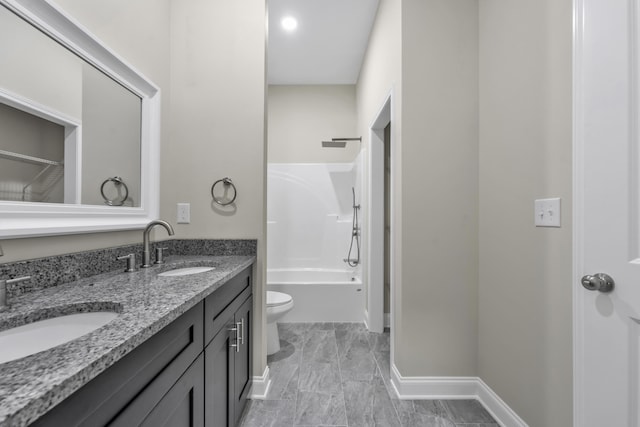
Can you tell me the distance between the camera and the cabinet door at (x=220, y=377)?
1.08 m

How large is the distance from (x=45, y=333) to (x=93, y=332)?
0.97 ft

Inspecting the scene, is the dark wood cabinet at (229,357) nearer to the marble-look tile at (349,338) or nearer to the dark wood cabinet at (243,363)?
the dark wood cabinet at (243,363)

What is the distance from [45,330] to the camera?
0.77 m

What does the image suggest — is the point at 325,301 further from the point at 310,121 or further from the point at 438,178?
the point at 310,121

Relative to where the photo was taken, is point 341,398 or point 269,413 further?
point 341,398

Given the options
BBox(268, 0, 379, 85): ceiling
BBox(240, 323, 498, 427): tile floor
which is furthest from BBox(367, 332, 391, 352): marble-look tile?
BBox(268, 0, 379, 85): ceiling

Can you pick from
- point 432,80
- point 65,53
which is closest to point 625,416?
point 432,80

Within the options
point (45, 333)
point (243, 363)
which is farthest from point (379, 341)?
point (45, 333)

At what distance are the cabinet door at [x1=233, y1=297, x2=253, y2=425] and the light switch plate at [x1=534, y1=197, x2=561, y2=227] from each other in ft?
4.85

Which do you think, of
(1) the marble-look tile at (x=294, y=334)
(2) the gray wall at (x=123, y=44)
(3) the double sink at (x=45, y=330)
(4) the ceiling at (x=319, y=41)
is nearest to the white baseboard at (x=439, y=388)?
(1) the marble-look tile at (x=294, y=334)

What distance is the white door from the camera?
890 mm

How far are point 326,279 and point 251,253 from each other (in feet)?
6.70

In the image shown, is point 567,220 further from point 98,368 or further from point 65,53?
point 65,53

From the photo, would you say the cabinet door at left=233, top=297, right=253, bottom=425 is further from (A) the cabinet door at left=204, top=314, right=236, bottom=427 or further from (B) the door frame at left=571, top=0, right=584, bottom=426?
(B) the door frame at left=571, top=0, right=584, bottom=426
